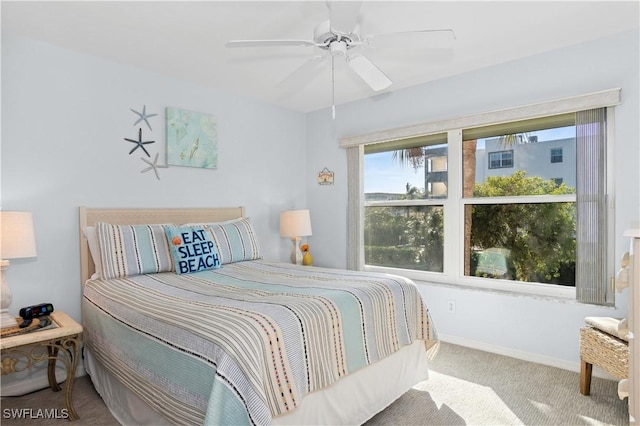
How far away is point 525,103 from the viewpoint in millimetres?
2957

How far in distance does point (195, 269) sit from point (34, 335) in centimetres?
100

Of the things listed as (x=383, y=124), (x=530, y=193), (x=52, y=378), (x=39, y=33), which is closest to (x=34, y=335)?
(x=52, y=378)

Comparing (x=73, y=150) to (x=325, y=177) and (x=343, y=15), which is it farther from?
(x=325, y=177)

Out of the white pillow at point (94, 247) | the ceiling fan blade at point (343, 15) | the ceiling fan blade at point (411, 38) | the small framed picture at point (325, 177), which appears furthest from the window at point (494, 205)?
the white pillow at point (94, 247)

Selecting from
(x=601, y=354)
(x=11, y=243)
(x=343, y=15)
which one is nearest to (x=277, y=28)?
(x=343, y=15)

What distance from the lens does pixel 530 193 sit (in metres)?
3.04

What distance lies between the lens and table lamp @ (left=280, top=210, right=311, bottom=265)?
395cm

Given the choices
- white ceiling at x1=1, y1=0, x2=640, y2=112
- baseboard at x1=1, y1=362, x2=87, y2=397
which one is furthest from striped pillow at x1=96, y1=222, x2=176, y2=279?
white ceiling at x1=1, y1=0, x2=640, y2=112

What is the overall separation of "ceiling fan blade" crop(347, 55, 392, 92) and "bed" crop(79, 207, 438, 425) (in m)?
1.29

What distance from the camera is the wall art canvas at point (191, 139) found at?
3.30 m

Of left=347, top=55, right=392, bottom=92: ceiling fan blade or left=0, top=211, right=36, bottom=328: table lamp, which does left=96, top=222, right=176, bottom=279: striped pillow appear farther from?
left=347, top=55, right=392, bottom=92: ceiling fan blade

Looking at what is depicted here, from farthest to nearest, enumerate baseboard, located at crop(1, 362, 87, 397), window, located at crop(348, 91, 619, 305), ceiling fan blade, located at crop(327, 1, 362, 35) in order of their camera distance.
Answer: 1. window, located at crop(348, 91, 619, 305)
2. baseboard, located at crop(1, 362, 87, 397)
3. ceiling fan blade, located at crop(327, 1, 362, 35)

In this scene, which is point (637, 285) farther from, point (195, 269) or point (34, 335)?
point (34, 335)

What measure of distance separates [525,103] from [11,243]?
369 cm
